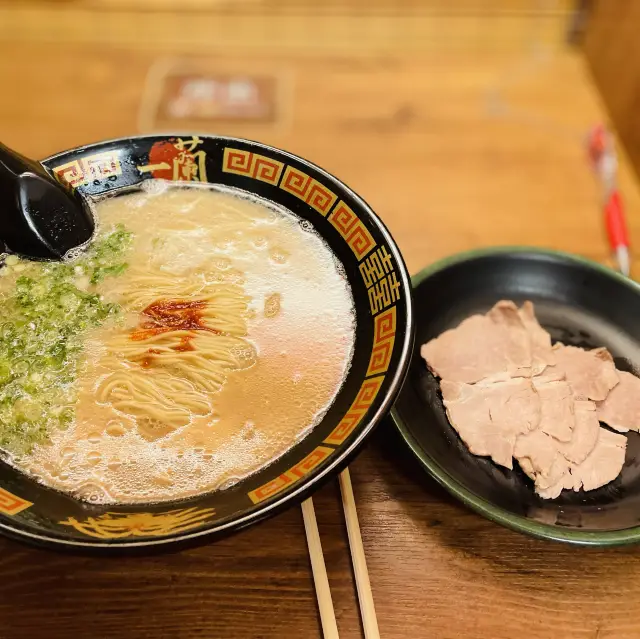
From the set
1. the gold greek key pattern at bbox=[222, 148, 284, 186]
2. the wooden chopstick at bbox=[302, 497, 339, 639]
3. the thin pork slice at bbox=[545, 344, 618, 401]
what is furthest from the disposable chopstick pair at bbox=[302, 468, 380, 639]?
the gold greek key pattern at bbox=[222, 148, 284, 186]

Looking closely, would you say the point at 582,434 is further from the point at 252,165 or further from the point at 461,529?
the point at 252,165

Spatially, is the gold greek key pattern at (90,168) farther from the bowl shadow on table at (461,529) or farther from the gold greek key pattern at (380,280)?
the bowl shadow on table at (461,529)

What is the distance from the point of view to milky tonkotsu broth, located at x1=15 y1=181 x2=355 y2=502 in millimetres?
1186

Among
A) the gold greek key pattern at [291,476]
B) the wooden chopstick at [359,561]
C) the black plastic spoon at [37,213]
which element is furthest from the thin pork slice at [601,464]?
the black plastic spoon at [37,213]

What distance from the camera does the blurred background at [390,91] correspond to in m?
2.24

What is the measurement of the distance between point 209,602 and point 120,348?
0.58 metres

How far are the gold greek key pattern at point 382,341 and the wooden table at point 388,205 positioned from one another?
0.84 ft

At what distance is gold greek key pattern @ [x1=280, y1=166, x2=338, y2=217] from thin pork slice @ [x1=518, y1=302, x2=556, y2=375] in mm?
604

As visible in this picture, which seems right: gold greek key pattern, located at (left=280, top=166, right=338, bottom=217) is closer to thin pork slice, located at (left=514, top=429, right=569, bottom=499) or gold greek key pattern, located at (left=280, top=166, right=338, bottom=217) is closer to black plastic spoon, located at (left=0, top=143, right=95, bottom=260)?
black plastic spoon, located at (left=0, top=143, right=95, bottom=260)

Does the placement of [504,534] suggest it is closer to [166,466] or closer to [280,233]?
[166,466]

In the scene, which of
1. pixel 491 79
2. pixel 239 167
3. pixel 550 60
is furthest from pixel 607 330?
pixel 550 60

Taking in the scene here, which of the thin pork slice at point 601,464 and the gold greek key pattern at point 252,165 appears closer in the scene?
the thin pork slice at point 601,464

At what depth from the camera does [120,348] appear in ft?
4.55

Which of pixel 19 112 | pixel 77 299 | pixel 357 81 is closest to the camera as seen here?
pixel 77 299
